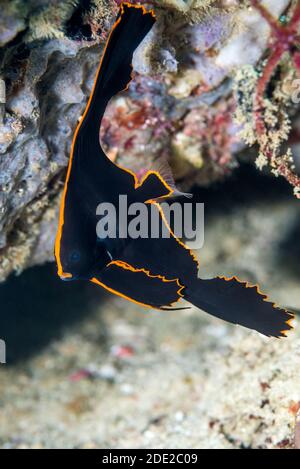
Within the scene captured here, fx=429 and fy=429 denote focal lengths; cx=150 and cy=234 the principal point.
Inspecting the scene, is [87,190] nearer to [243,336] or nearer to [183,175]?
[183,175]

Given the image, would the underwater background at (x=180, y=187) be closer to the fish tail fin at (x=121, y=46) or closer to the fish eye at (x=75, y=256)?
the fish tail fin at (x=121, y=46)

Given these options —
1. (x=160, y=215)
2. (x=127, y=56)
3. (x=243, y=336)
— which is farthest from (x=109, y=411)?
(x=127, y=56)

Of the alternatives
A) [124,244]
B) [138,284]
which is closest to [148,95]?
[124,244]

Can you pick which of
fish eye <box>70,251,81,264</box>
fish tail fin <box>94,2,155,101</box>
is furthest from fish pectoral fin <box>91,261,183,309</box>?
fish tail fin <box>94,2,155,101</box>

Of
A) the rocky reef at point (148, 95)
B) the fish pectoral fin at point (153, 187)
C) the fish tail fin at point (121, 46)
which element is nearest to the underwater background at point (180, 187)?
the rocky reef at point (148, 95)

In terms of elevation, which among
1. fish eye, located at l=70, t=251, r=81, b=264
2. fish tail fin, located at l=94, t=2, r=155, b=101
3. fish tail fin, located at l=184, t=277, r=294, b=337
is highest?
fish tail fin, located at l=94, t=2, r=155, b=101

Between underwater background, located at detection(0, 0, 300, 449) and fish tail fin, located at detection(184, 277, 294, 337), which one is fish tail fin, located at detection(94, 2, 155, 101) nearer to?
underwater background, located at detection(0, 0, 300, 449)

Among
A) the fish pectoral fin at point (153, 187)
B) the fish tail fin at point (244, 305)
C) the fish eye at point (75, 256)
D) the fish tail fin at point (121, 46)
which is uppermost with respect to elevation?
the fish tail fin at point (121, 46)
